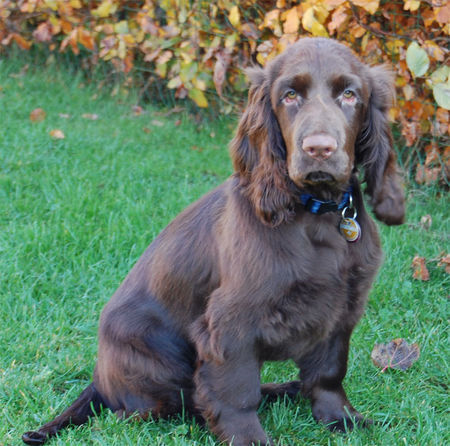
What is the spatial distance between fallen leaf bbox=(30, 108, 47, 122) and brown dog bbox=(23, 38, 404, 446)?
3.22 metres

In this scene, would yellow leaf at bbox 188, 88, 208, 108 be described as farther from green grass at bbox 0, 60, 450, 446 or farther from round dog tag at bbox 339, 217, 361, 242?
round dog tag at bbox 339, 217, 361, 242

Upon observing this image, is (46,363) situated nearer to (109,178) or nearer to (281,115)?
(281,115)

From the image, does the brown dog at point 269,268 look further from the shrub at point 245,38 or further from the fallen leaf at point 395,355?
the shrub at point 245,38

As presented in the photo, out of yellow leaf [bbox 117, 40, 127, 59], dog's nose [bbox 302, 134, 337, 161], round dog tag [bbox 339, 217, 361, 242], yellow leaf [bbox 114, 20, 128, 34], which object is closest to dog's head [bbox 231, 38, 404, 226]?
dog's nose [bbox 302, 134, 337, 161]

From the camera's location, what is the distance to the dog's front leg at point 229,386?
2.15 m

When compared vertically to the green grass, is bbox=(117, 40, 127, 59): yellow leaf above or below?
above

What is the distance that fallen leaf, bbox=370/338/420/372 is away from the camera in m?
2.69

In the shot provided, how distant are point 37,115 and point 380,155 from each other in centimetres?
378

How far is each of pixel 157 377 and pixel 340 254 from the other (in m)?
0.78

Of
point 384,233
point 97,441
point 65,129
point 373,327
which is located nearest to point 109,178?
point 65,129

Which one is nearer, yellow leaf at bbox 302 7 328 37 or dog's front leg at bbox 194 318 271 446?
dog's front leg at bbox 194 318 271 446

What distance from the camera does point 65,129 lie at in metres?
5.12

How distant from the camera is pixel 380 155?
220cm

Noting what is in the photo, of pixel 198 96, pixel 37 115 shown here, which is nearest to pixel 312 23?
pixel 198 96
